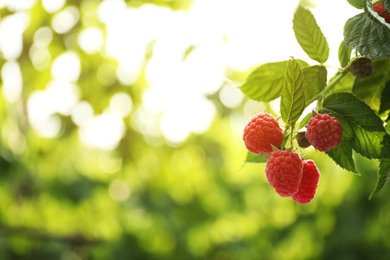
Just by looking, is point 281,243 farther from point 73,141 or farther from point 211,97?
point 211,97

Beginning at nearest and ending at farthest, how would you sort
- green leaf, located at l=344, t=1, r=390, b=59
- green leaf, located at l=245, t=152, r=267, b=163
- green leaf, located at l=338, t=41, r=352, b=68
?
green leaf, located at l=344, t=1, r=390, b=59 < green leaf, located at l=338, t=41, r=352, b=68 < green leaf, located at l=245, t=152, r=267, b=163

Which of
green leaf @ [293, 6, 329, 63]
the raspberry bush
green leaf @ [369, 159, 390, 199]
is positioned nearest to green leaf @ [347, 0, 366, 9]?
the raspberry bush

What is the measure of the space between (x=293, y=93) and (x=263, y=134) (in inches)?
4.6

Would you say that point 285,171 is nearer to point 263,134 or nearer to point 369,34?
point 263,134

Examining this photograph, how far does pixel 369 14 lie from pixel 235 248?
4.84m

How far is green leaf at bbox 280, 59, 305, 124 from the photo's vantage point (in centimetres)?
81

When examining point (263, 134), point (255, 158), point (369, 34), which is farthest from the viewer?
point (255, 158)

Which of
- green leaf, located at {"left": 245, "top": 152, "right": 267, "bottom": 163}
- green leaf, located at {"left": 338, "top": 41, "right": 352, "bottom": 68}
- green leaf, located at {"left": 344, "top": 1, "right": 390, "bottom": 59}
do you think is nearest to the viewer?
green leaf, located at {"left": 344, "top": 1, "right": 390, "bottom": 59}

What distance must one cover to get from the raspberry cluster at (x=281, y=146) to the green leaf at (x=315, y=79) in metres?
0.05

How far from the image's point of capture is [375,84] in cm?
101

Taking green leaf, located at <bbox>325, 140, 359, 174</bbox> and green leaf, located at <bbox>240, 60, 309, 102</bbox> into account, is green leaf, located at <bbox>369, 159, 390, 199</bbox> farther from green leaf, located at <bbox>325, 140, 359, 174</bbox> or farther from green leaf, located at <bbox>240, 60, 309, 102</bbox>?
green leaf, located at <bbox>240, 60, 309, 102</bbox>

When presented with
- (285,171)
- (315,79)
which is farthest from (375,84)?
(285,171)

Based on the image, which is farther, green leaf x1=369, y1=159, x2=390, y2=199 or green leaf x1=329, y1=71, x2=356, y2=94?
green leaf x1=329, y1=71, x2=356, y2=94

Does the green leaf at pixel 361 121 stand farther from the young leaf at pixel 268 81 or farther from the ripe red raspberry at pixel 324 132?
the young leaf at pixel 268 81
